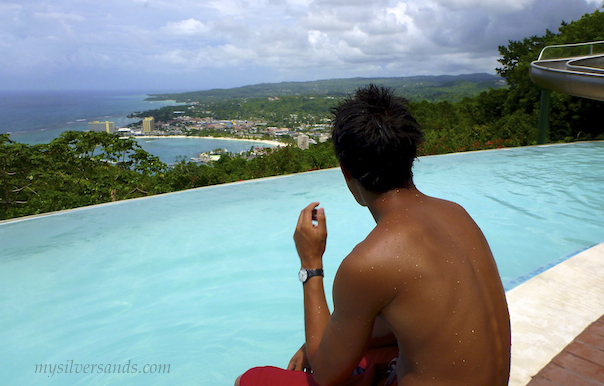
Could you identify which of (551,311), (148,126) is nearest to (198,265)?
(551,311)

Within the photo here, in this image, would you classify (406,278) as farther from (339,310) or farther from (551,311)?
(551,311)

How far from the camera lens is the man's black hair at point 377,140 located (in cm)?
117

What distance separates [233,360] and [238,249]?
7.15 feet

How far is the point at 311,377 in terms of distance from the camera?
1441mm

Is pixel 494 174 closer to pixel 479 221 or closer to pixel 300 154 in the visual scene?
pixel 479 221

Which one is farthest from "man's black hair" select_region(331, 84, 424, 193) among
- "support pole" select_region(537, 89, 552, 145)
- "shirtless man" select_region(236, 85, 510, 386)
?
"support pole" select_region(537, 89, 552, 145)

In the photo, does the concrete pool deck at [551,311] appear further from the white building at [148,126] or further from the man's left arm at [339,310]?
the white building at [148,126]

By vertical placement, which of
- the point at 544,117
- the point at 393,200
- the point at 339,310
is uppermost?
the point at 544,117

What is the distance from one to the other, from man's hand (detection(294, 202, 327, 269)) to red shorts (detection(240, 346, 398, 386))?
0.40m

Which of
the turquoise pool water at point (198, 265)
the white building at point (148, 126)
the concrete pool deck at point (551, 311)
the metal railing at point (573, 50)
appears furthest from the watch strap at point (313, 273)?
the white building at point (148, 126)

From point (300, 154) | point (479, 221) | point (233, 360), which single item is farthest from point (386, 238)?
point (300, 154)

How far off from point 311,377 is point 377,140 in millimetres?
874

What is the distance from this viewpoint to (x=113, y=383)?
2.98 meters

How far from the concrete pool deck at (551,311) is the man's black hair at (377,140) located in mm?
1531
